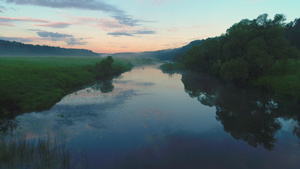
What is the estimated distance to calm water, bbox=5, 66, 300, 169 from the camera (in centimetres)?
1380

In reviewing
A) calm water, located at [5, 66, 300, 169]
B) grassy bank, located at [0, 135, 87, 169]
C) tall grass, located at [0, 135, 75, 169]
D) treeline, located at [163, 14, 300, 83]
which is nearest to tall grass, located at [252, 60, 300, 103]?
treeline, located at [163, 14, 300, 83]

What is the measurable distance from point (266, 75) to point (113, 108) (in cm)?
3538

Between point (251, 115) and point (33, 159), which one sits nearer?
point (33, 159)

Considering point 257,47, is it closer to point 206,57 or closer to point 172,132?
point 172,132

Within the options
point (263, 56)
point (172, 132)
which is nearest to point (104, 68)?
point (263, 56)

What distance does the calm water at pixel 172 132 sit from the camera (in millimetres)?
13797

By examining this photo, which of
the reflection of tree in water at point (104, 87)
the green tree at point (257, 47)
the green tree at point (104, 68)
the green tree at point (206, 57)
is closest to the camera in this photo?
the green tree at point (257, 47)

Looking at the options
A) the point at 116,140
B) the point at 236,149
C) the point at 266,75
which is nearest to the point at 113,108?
the point at 116,140

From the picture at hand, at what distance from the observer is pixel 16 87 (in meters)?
28.3

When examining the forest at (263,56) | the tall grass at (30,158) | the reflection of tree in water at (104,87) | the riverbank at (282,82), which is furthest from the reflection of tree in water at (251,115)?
the reflection of tree in water at (104,87)

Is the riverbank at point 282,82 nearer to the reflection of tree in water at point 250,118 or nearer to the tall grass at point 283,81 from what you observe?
the tall grass at point 283,81

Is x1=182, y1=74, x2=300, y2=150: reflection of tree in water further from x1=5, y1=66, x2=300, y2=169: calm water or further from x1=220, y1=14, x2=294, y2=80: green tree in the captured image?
x1=220, y1=14, x2=294, y2=80: green tree

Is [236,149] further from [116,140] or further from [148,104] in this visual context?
[148,104]

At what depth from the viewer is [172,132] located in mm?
18859
